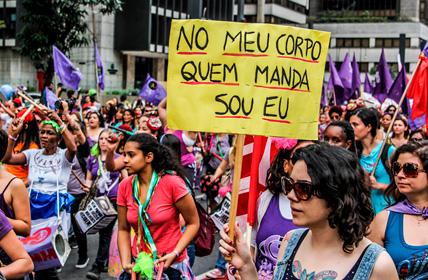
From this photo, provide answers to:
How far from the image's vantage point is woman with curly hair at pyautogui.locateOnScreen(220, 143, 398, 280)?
246 centimetres

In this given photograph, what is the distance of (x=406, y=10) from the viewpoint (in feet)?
261

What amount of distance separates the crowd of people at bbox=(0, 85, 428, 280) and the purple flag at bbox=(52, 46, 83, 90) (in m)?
5.84

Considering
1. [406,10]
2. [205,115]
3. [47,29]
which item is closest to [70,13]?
[47,29]

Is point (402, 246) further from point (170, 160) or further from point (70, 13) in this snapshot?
point (70, 13)

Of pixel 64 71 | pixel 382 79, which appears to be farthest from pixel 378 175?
pixel 382 79

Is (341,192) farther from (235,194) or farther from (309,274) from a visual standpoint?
(235,194)

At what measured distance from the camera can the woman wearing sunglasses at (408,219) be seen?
134 inches

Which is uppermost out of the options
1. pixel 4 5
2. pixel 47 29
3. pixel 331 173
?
pixel 4 5

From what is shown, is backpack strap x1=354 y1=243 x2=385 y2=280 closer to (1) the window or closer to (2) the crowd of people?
(2) the crowd of people

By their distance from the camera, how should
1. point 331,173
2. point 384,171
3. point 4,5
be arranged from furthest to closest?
point 4,5 → point 384,171 → point 331,173

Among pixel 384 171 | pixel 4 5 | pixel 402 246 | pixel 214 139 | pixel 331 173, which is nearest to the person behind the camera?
pixel 331 173

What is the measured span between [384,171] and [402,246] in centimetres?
256

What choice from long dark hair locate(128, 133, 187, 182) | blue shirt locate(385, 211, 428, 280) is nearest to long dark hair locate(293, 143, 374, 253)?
blue shirt locate(385, 211, 428, 280)

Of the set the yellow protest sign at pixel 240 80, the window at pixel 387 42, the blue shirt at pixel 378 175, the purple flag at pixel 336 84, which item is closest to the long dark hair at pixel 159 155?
the yellow protest sign at pixel 240 80
